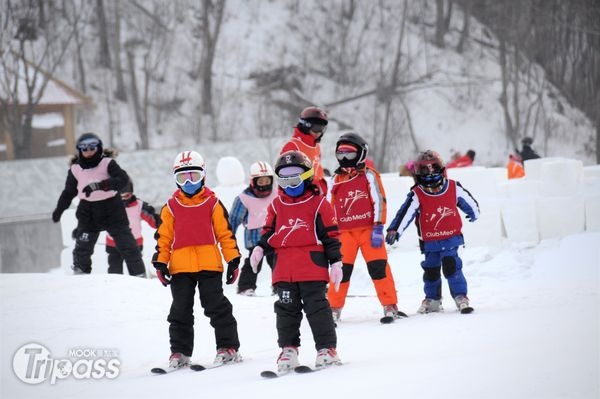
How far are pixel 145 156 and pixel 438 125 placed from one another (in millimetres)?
10974

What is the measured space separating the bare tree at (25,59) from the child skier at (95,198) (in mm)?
19733

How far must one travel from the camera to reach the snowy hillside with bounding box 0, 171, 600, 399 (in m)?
5.46

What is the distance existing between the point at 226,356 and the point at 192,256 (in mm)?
750

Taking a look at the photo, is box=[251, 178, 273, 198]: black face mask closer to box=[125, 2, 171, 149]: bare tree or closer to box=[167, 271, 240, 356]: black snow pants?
box=[167, 271, 240, 356]: black snow pants

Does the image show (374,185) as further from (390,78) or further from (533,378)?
(390,78)

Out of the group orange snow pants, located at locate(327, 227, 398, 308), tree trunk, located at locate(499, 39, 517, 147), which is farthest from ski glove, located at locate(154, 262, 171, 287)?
tree trunk, located at locate(499, 39, 517, 147)

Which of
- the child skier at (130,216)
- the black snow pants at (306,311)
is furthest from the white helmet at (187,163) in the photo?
the child skier at (130,216)

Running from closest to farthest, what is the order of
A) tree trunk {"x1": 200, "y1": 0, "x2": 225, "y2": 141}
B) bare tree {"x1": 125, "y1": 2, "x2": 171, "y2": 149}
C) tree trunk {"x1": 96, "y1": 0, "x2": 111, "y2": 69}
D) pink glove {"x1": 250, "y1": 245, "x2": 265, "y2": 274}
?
pink glove {"x1": 250, "y1": 245, "x2": 265, "y2": 274} < bare tree {"x1": 125, "y1": 2, "x2": 171, "y2": 149} < tree trunk {"x1": 96, "y1": 0, "x2": 111, "y2": 69} < tree trunk {"x1": 200, "y1": 0, "x2": 225, "y2": 141}

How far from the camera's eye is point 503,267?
1268 centimetres

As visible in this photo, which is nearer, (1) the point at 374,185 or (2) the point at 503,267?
(1) the point at 374,185

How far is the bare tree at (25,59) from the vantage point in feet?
97.9

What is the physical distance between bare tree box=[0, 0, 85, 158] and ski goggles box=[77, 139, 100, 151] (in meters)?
20.0

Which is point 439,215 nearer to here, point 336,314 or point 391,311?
point 391,311

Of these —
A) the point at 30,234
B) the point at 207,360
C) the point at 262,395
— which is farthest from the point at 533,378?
the point at 30,234
